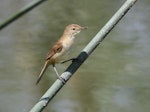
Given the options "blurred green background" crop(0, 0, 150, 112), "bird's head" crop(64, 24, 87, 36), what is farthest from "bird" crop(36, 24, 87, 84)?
"blurred green background" crop(0, 0, 150, 112)

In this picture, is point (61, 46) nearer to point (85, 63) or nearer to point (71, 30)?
point (71, 30)

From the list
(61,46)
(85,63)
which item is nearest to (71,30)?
(61,46)

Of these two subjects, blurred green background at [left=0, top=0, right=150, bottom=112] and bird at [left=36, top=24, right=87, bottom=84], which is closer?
bird at [left=36, top=24, right=87, bottom=84]

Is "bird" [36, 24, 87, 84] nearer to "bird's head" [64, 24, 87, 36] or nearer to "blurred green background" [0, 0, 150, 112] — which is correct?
"bird's head" [64, 24, 87, 36]

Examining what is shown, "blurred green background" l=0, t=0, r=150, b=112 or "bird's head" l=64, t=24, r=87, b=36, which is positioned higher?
"blurred green background" l=0, t=0, r=150, b=112

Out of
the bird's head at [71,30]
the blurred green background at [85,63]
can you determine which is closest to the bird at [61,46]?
the bird's head at [71,30]

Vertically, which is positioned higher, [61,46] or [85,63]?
[85,63]

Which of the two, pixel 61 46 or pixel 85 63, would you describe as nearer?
pixel 61 46

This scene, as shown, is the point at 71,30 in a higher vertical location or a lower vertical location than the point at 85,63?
lower

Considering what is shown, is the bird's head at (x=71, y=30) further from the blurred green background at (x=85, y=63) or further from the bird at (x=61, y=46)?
the blurred green background at (x=85, y=63)
